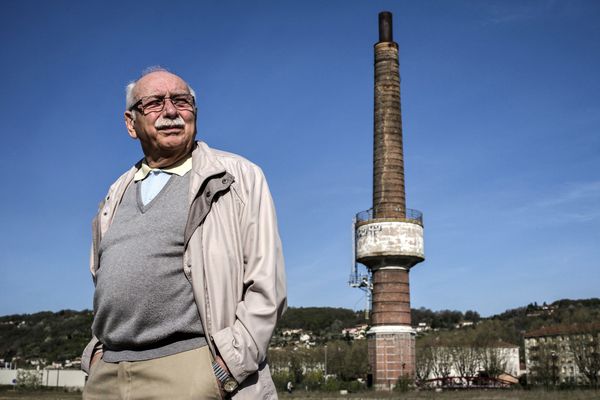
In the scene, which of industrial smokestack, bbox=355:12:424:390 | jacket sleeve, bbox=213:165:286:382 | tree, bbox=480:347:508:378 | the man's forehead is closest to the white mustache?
the man's forehead

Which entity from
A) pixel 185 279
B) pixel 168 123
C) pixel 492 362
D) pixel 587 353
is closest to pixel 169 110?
pixel 168 123

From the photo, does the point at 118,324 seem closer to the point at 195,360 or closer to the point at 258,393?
the point at 195,360

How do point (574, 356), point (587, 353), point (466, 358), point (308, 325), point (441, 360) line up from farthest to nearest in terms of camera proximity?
point (308, 325), point (466, 358), point (441, 360), point (574, 356), point (587, 353)

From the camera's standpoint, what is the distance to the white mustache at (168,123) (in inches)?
113

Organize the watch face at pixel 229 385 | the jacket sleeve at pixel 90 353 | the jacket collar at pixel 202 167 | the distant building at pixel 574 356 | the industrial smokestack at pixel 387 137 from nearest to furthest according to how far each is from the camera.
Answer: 1. the watch face at pixel 229 385
2. the jacket collar at pixel 202 167
3. the jacket sleeve at pixel 90 353
4. the industrial smokestack at pixel 387 137
5. the distant building at pixel 574 356

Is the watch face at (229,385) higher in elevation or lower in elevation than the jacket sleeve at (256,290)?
lower

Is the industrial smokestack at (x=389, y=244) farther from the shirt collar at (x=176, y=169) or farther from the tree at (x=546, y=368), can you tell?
the shirt collar at (x=176, y=169)

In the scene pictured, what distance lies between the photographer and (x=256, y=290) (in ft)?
8.38

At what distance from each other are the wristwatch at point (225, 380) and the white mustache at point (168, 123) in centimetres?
97

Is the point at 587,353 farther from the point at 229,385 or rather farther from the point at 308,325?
the point at 308,325

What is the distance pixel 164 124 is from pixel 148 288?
670 millimetres

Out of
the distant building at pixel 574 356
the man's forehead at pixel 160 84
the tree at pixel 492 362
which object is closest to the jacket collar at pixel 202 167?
the man's forehead at pixel 160 84

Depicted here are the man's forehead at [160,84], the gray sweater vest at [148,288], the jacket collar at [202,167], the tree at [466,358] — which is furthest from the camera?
the tree at [466,358]

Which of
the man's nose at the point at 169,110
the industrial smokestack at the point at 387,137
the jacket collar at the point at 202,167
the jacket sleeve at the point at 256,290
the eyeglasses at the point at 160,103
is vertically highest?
the industrial smokestack at the point at 387,137
